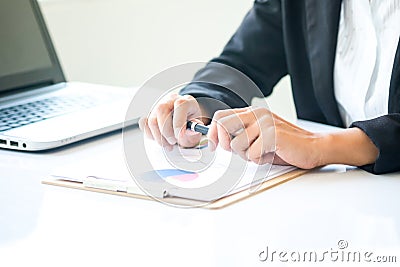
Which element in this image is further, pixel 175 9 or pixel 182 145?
pixel 175 9

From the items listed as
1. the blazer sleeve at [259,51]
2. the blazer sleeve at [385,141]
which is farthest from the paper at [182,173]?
the blazer sleeve at [259,51]

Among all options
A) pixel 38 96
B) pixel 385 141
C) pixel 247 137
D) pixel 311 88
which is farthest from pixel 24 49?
pixel 385 141

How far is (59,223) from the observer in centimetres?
79

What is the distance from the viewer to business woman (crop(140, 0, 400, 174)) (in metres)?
0.93

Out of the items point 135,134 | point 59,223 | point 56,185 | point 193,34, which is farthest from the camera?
point 193,34

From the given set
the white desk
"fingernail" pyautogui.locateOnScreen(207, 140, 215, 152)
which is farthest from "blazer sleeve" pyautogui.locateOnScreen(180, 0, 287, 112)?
the white desk

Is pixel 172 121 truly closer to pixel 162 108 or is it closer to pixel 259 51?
pixel 162 108

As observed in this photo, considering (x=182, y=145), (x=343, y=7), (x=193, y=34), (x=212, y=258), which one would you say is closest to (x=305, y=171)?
(x=182, y=145)

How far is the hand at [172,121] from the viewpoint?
102 cm

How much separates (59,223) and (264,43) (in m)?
0.74

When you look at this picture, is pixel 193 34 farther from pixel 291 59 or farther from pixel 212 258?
pixel 212 258

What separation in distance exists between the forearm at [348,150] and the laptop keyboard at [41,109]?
52 cm

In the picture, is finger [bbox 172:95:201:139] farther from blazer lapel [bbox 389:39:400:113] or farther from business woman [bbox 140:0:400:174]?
blazer lapel [bbox 389:39:400:113]

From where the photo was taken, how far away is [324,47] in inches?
50.4
